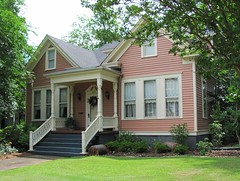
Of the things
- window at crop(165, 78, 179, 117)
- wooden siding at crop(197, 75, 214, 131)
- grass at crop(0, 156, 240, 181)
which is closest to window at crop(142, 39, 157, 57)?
window at crop(165, 78, 179, 117)

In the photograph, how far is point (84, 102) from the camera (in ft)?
55.7

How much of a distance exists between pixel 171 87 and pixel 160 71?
994mm

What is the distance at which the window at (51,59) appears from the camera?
1836 cm

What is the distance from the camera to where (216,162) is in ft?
31.0

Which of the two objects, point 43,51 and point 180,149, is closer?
point 180,149

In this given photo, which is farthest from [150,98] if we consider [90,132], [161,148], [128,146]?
[90,132]

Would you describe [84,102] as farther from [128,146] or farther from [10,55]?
[128,146]

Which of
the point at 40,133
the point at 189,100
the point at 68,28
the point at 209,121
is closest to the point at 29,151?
the point at 40,133

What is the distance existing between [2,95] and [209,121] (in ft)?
36.5

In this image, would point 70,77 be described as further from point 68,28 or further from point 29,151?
point 68,28

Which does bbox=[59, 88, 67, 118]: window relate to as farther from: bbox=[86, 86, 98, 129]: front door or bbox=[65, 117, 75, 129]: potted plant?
bbox=[86, 86, 98, 129]: front door

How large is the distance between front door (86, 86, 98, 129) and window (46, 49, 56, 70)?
329cm

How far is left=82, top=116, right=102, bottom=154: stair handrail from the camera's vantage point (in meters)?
12.8

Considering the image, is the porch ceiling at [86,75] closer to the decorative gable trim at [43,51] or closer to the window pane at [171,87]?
the decorative gable trim at [43,51]
